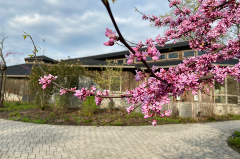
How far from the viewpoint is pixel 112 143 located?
15.5 ft

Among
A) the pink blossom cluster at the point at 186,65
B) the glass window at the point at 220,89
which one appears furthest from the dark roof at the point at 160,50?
the pink blossom cluster at the point at 186,65

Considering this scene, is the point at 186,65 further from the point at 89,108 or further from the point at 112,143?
the point at 89,108

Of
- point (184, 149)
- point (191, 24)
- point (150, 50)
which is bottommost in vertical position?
point (184, 149)

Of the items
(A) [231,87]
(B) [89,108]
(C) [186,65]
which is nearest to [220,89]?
(A) [231,87]

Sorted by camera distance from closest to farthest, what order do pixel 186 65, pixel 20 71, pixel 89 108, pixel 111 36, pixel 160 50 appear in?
pixel 111 36, pixel 186 65, pixel 89 108, pixel 160 50, pixel 20 71

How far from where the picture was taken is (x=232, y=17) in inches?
148

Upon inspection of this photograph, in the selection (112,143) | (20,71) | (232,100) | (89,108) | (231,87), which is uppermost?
(20,71)

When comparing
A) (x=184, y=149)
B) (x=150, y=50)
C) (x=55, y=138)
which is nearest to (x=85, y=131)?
(x=55, y=138)

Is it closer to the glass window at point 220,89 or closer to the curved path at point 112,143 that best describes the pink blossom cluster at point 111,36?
the curved path at point 112,143

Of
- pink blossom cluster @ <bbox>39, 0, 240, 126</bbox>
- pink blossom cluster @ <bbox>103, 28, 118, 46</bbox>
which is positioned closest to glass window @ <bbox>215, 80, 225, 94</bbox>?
pink blossom cluster @ <bbox>39, 0, 240, 126</bbox>

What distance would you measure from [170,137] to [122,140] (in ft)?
5.68

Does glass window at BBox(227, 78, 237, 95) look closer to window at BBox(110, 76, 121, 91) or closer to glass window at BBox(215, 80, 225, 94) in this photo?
glass window at BBox(215, 80, 225, 94)

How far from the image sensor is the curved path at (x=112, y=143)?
3924mm

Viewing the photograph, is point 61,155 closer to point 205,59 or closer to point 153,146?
point 153,146
